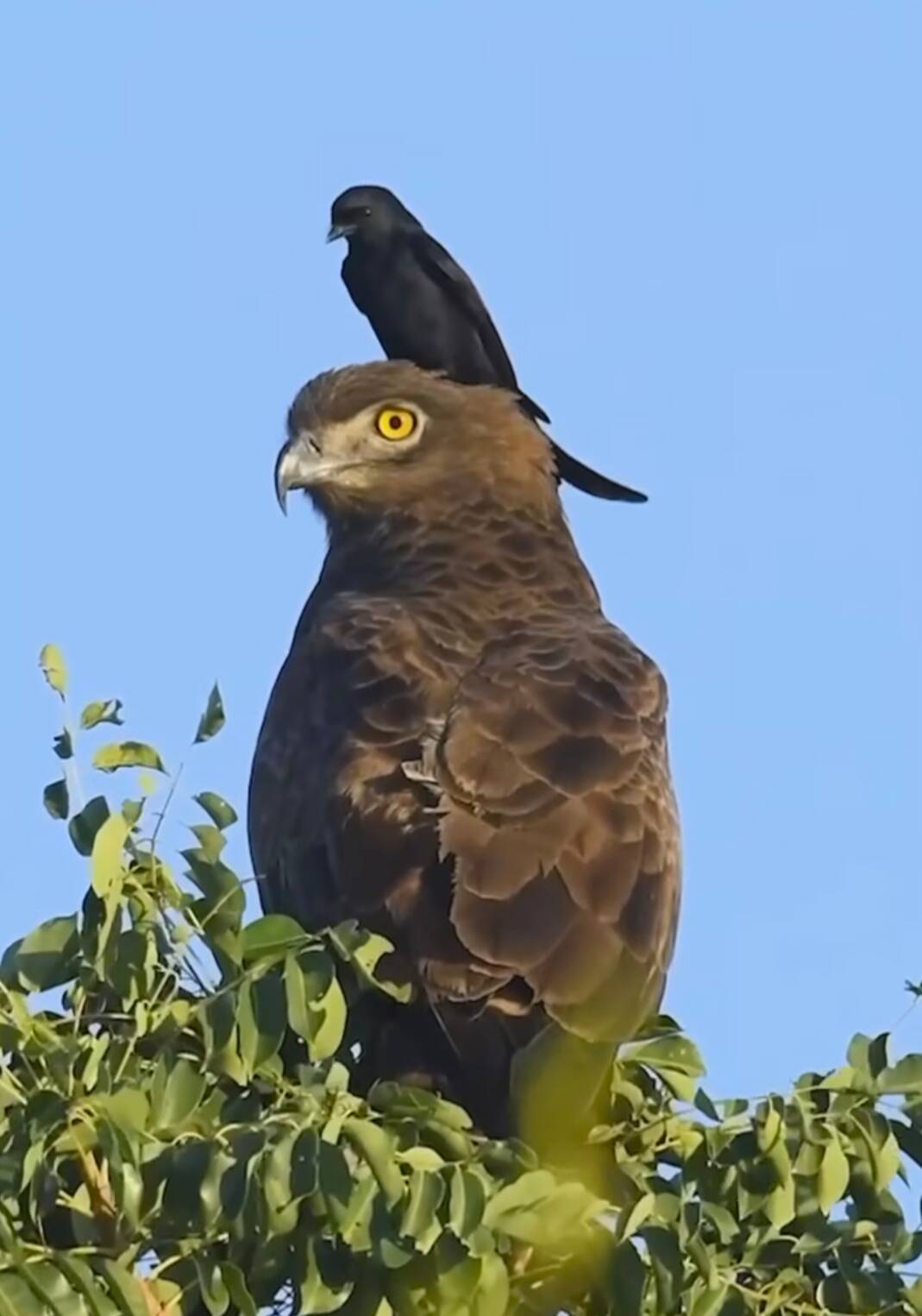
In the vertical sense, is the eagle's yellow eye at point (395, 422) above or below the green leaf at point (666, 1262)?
above

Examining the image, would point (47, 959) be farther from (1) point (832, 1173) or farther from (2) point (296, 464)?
(2) point (296, 464)

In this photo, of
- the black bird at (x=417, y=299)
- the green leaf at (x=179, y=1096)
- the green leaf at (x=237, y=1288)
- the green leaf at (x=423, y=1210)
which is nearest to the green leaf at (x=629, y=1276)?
the green leaf at (x=423, y=1210)

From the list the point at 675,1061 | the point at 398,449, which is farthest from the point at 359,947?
the point at 398,449

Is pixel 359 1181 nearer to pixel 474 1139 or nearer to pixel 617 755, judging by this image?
pixel 474 1139

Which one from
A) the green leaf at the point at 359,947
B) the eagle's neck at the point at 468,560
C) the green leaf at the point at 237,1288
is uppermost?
the eagle's neck at the point at 468,560

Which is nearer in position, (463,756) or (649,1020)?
(649,1020)

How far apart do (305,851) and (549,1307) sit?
2007 millimetres

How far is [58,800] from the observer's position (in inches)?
185

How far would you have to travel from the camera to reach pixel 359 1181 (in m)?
4.27

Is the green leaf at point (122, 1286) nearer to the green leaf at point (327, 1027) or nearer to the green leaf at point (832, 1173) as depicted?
the green leaf at point (327, 1027)

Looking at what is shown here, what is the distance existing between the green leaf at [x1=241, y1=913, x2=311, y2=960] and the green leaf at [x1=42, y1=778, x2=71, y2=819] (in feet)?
1.25

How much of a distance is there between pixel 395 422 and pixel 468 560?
2.85 feet

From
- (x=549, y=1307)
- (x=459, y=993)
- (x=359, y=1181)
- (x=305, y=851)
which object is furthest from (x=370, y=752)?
(x=359, y=1181)

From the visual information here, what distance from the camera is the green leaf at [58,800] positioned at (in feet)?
15.4
